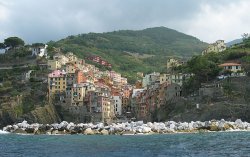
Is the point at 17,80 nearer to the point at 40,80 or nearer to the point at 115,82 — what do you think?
the point at 40,80

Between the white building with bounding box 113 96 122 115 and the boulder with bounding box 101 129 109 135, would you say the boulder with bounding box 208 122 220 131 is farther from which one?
the white building with bounding box 113 96 122 115

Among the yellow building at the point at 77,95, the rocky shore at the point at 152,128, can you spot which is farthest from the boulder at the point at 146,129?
the yellow building at the point at 77,95

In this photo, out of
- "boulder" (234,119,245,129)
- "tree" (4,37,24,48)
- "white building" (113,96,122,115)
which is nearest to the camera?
"boulder" (234,119,245,129)

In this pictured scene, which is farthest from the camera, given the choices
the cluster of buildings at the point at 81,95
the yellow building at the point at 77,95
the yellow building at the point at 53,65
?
the yellow building at the point at 53,65

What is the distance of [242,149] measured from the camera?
3991cm

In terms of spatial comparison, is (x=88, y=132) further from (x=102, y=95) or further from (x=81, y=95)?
(x=102, y=95)

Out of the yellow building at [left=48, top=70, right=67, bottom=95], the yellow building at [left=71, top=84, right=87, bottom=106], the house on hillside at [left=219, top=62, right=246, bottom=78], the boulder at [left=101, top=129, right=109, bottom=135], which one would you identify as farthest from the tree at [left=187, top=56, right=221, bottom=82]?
the yellow building at [left=48, top=70, right=67, bottom=95]

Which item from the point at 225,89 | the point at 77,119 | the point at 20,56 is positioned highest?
the point at 20,56

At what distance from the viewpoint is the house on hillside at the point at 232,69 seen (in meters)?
92.1

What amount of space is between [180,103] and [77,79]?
29.0 metres

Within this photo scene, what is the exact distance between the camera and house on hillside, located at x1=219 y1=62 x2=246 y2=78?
9206 cm

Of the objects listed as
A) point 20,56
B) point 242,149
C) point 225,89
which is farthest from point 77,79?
point 242,149

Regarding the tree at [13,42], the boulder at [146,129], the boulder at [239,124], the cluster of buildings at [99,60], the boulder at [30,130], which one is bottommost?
the boulder at [30,130]

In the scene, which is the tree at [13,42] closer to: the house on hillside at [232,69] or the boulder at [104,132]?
the house on hillside at [232,69]
